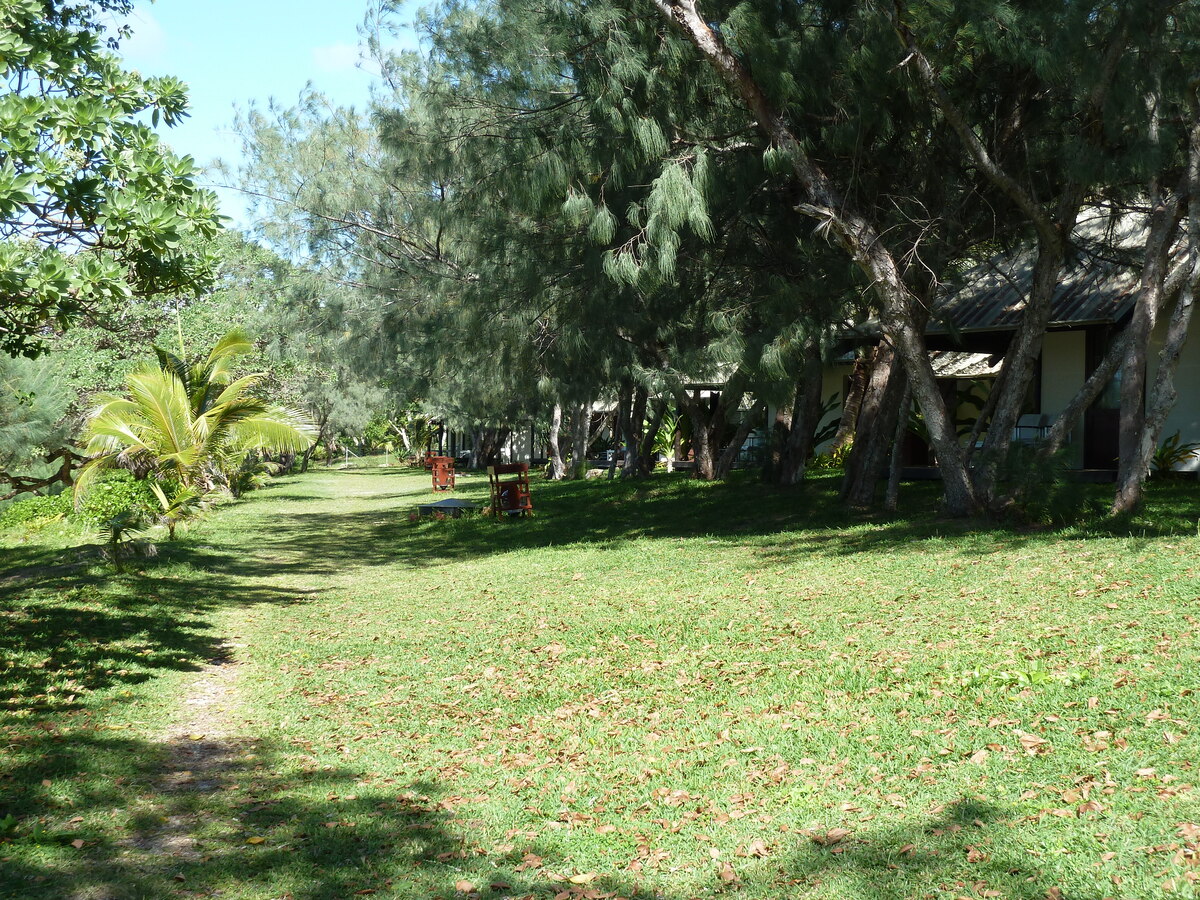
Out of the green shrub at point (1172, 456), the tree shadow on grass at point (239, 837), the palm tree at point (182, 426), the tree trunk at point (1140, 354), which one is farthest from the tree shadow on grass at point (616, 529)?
the tree shadow on grass at point (239, 837)

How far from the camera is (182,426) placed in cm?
1691

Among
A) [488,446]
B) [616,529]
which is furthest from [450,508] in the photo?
[488,446]

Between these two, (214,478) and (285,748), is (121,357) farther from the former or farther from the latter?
(285,748)

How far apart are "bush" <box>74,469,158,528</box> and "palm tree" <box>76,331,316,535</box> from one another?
51 centimetres

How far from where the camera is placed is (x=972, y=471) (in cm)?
1302

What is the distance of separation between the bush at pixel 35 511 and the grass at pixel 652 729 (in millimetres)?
10302

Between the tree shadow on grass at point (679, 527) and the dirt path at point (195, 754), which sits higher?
the tree shadow on grass at point (679, 527)

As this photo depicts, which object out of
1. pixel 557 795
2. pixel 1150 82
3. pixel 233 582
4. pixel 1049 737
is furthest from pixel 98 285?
pixel 1150 82

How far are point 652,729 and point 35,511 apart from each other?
2027cm

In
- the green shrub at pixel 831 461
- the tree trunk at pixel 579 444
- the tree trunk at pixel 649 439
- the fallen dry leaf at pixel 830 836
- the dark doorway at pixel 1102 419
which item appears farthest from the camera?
the tree trunk at pixel 579 444

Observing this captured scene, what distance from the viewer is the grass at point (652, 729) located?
4566 mm

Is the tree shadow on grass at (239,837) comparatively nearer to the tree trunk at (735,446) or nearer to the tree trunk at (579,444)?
the tree trunk at (735,446)

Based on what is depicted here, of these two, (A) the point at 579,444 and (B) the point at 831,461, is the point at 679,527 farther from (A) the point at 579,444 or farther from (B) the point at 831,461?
(A) the point at 579,444

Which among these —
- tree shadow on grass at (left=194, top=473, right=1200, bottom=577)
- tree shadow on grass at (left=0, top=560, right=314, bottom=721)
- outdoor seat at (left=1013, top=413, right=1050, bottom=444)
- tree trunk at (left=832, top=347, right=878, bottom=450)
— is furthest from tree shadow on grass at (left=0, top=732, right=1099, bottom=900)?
tree trunk at (left=832, top=347, right=878, bottom=450)
